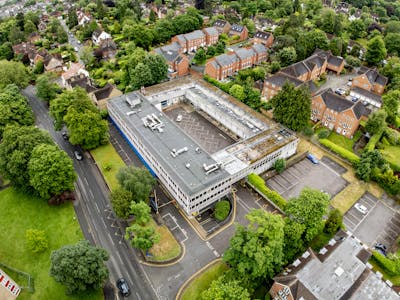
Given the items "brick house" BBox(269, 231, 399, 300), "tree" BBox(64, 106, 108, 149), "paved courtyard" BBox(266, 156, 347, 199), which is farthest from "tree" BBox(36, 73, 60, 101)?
"brick house" BBox(269, 231, 399, 300)

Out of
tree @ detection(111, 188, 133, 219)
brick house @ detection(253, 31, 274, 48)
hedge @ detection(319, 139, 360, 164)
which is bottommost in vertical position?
hedge @ detection(319, 139, 360, 164)

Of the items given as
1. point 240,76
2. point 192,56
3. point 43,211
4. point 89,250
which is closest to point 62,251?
point 89,250

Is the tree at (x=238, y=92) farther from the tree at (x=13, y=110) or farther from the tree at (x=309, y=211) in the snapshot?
the tree at (x=13, y=110)

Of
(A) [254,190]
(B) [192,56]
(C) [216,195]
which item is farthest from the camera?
(B) [192,56]

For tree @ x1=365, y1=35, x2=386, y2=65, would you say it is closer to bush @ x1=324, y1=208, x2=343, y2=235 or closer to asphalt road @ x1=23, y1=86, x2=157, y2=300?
bush @ x1=324, y1=208, x2=343, y2=235

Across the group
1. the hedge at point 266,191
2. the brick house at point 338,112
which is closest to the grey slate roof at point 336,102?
the brick house at point 338,112

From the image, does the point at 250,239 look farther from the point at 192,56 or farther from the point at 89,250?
the point at 192,56
